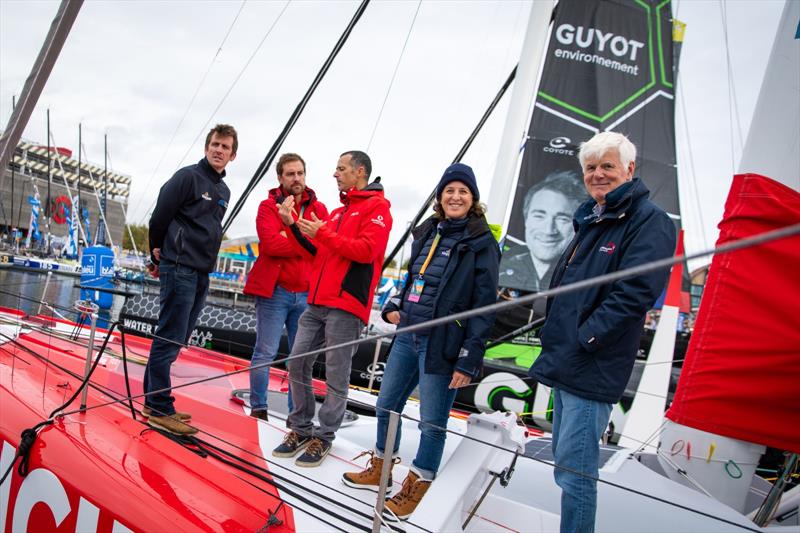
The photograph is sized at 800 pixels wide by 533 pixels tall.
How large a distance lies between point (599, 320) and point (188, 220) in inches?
71.7

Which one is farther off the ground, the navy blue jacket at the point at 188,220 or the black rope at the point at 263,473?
the navy blue jacket at the point at 188,220

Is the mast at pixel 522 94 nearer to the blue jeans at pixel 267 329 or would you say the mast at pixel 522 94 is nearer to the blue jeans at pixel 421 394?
the blue jeans at pixel 267 329

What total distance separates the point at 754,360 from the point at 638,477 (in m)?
0.87

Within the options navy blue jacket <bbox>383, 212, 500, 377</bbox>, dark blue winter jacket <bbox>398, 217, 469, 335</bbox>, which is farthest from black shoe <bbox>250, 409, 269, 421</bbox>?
navy blue jacket <bbox>383, 212, 500, 377</bbox>

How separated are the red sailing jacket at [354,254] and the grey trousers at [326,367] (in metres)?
0.06

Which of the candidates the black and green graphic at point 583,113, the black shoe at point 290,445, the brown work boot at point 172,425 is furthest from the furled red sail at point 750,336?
the black and green graphic at point 583,113

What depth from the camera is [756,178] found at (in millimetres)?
2053

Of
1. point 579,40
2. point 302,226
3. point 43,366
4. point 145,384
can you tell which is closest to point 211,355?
point 43,366

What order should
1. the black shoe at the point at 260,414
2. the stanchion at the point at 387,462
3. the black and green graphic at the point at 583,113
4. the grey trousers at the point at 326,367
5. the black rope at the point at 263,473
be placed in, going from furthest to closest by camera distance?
the black and green graphic at the point at 583,113 < the black shoe at the point at 260,414 < the grey trousers at the point at 326,367 < the black rope at the point at 263,473 < the stanchion at the point at 387,462

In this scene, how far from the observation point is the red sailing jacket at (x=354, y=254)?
6.68ft

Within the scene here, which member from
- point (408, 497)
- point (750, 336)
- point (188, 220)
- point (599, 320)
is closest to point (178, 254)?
point (188, 220)

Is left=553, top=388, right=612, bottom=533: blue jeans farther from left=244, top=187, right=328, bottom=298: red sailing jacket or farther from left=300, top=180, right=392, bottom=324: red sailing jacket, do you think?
left=244, top=187, right=328, bottom=298: red sailing jacket

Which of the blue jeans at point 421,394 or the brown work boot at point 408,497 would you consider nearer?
the brown work boot at point 408,497

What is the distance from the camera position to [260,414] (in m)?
2.54
